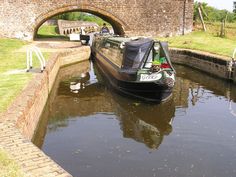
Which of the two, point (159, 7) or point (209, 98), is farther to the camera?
point (159, 7)

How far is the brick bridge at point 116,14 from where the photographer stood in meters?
22.8

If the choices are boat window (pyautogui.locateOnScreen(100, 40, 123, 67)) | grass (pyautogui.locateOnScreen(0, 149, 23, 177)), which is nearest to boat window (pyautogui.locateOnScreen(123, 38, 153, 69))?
boat window (pyautogui.locateOnScreen(100, 40, 123, 67))

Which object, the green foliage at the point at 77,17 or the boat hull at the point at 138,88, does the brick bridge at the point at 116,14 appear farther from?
the green foliage at the point at 77,17

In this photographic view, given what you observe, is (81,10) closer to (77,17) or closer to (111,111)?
(111,111)

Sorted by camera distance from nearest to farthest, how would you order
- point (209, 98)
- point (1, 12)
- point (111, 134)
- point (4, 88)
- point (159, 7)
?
point (111, 134) → point (4, 88) → point (209, 98) → point (1, 12) → point (159, 7)

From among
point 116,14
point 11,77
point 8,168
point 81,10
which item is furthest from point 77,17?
point 8,168

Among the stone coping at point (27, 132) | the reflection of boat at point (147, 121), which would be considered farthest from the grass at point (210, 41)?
the stone coping at point (27, 132)

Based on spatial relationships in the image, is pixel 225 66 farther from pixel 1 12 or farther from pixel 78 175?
pixel 1 12

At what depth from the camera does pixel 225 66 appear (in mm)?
14727

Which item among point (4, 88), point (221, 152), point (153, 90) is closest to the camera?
point (221, 152)

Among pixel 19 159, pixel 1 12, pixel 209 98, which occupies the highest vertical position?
pixel 1 12

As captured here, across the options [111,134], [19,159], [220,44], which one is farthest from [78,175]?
[220,44]

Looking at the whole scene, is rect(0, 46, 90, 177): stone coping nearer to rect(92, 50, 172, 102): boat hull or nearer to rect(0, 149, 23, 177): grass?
rect(0, 149, 23, 177): grass

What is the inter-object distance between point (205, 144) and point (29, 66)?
6.77 meters
